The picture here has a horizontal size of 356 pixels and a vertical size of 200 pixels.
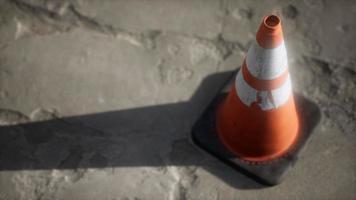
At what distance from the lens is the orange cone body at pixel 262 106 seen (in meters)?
2.05

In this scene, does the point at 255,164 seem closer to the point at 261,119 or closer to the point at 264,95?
the point at 261,119

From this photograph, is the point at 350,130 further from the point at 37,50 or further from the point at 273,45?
the point at 37,50

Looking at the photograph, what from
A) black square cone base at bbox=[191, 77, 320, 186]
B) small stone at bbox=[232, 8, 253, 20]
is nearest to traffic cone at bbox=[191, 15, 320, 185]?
black square cone base at bbox=[191, 77, 320, 186]

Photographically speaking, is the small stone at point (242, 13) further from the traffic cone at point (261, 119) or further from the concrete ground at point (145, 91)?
the traffic cone at point (261, 119)

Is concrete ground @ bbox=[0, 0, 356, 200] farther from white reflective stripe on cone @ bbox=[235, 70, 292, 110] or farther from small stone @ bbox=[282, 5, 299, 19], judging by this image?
white reflective stripe on cone @ bbox=[235, 70, 292, 110]

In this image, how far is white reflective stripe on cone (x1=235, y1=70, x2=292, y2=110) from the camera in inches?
85.5

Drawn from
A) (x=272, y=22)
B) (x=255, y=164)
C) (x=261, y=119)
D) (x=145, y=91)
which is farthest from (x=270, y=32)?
(x=145, y=91)

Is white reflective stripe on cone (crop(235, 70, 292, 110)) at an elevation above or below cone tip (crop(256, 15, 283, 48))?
below

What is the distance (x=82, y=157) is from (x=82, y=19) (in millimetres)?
898

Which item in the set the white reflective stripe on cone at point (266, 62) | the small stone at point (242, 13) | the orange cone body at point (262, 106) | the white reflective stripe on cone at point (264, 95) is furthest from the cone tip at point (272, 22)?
the small stone at point (242, 13)

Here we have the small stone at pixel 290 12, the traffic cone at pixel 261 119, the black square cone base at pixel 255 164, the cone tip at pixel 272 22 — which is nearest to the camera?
the cone tip at pixel 272 22

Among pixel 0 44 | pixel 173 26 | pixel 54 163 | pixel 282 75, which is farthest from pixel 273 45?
pixel 0 44

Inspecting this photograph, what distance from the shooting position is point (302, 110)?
8.33ft

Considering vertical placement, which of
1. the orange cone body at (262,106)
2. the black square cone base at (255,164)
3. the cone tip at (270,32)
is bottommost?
the black square cone base at (255,164)
